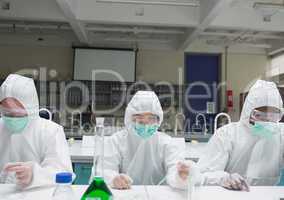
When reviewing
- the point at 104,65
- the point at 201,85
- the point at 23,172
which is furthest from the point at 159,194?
the point at 201,85

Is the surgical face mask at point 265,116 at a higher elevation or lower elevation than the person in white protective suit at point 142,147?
higher

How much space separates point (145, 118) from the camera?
6.26 feet

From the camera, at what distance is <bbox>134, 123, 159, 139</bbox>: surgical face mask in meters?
1.89

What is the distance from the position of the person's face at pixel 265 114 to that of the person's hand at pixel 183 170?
616 millimetres

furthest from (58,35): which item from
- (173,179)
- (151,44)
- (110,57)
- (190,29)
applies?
(173,179)

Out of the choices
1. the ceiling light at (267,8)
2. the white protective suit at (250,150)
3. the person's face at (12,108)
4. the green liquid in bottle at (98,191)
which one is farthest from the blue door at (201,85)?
the green liquid in bottle at (98,191)

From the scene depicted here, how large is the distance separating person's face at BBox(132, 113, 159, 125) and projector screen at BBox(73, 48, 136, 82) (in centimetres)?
525

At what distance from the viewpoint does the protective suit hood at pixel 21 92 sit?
1.66 metres

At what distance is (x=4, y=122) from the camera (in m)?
1.73

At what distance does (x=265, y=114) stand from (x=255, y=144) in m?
0.18

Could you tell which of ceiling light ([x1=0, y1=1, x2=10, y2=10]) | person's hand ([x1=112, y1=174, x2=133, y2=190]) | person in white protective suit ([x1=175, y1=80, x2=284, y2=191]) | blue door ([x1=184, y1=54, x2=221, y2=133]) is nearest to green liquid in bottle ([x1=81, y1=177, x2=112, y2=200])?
person's hand ([x1=112, y1=174, x2=133, y2=190])

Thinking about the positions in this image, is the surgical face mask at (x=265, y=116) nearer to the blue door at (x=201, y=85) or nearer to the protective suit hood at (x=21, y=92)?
the protective suit hood at (x=21, y=92)

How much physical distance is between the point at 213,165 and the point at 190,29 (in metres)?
4.33

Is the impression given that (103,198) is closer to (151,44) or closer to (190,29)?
(190,29)
